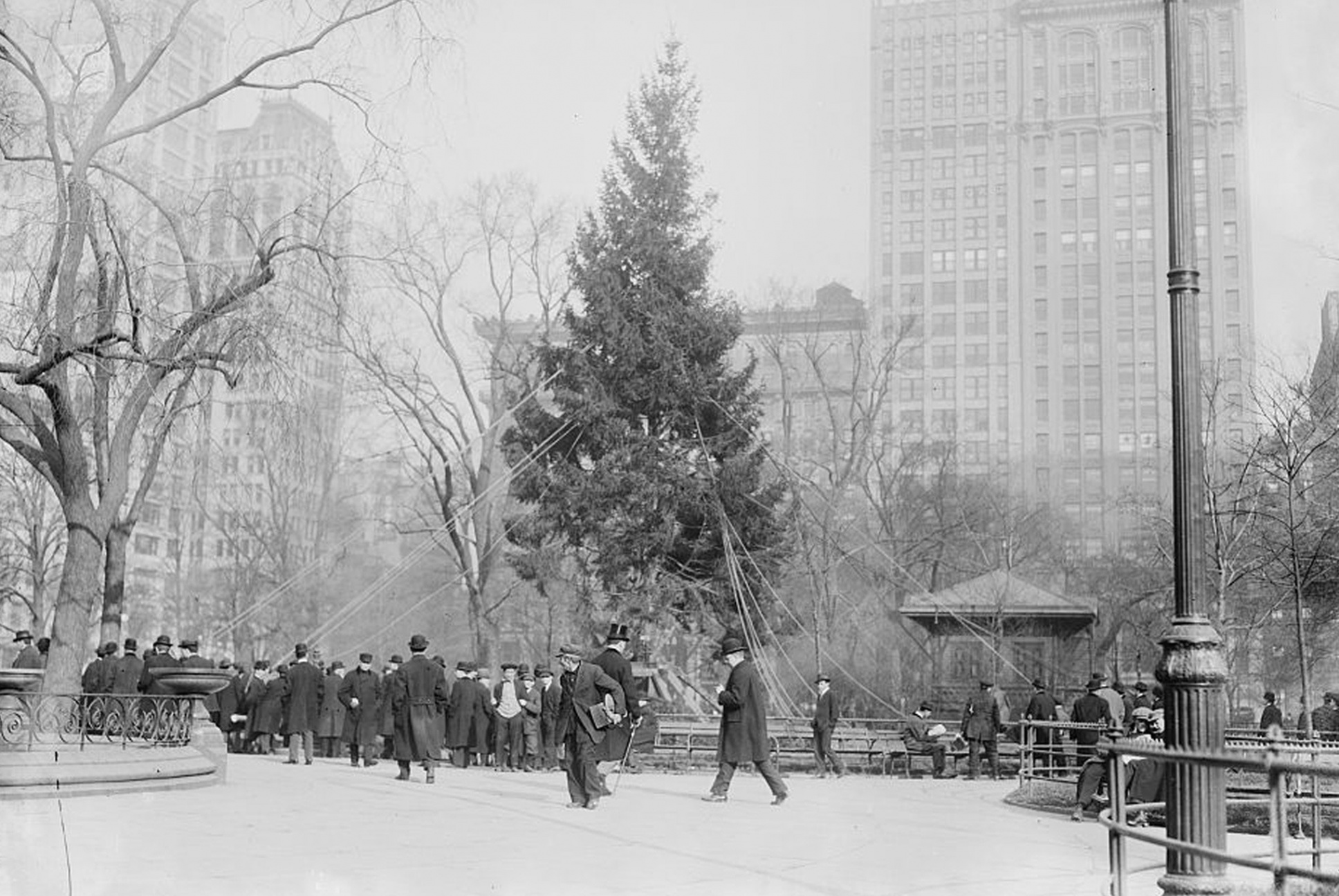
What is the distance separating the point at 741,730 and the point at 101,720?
709cm

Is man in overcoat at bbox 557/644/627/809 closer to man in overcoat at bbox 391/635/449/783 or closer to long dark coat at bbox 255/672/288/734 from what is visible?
man in overcoat at bbox 391/635/449/783

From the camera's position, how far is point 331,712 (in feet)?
72.9

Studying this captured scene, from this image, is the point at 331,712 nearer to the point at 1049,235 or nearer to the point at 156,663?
the point at 156,663

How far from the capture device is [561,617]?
4509 cm

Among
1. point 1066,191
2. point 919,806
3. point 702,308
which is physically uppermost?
point 1066,191

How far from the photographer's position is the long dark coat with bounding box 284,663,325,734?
2128 cm

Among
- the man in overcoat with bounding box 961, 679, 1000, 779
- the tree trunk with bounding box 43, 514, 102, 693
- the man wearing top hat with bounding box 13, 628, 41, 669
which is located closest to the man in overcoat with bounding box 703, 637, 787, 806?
the man in overcoat with bounding box 961, 679, 1000, 779

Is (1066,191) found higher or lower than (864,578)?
higher

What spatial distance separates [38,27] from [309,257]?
15.1 feet

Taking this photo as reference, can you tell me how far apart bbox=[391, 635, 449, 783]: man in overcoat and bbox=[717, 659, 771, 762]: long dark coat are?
4.31 meters

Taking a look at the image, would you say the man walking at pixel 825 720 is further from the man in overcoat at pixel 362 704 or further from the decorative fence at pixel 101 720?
the decorative fence at pixel 101 720

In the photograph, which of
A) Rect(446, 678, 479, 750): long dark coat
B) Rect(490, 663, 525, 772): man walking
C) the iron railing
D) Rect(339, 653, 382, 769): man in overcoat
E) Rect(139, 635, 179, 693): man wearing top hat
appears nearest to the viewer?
the iron railing

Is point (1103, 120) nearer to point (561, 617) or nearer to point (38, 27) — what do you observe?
point (561, 617)

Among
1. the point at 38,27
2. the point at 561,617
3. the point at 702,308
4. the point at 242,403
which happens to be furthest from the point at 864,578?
the point at 38,27
